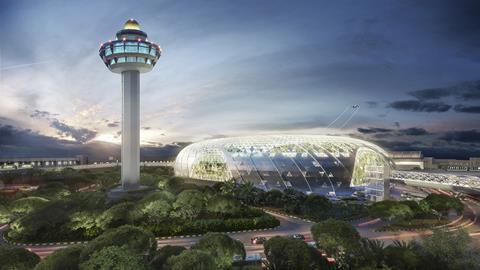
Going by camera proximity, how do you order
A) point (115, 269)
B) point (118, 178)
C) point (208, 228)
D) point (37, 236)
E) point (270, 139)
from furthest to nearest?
point (118, 178), point (270, 139), point (208, 228), point (37, 236), point (115, 269)

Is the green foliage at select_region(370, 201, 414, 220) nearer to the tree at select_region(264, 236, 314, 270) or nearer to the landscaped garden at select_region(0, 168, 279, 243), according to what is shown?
the landscaped garden at select_region(0, 168, 279, 243)

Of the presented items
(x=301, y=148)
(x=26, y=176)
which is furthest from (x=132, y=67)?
(x=26, y=176)

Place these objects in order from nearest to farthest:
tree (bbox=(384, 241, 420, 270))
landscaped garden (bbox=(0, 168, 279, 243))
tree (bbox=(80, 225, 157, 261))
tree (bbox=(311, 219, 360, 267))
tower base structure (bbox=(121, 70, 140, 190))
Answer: tree (bbox=(80, 225, 157, 261)) < tree (bbox=(384, 241, 420, 270)) < tree (bbox=(311, 219, 360, 267)) < landscaped garden (bbox=(0, 168, 279, 243)) < tower base structure (bbox=(121, 70, 140, 190))

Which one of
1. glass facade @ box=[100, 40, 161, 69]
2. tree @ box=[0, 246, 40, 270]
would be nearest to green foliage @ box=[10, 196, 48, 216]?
tree @ box=[0, 246, 40, 270]

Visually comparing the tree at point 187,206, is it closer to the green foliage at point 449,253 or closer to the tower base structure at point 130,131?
the tower base structure at point 130,131

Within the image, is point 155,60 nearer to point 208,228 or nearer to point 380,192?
point 208,228

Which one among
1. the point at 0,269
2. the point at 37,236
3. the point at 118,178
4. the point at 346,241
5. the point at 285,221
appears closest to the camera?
the point at 0,269

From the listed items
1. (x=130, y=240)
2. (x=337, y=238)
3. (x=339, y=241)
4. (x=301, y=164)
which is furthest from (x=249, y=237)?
(x=301, y=164)
